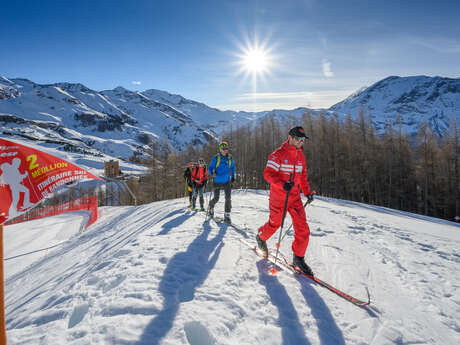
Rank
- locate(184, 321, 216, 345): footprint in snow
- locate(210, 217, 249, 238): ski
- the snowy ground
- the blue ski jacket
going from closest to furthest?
1. locate(184, 321, 216, 345): footprint in snow
2. the snowy ground
3. locate(210, 217, 249, 238): ski
4. the blue ski jacket

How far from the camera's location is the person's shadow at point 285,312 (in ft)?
7.06

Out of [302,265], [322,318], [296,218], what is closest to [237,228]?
[302,265]

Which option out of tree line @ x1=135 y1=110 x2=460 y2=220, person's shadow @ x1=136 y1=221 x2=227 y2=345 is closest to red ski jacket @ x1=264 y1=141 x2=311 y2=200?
person's shadow @ x1=136 y1=221 x2=227 y2=345

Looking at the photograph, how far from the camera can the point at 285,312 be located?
8.34 ft

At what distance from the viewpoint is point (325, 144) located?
1432 inches

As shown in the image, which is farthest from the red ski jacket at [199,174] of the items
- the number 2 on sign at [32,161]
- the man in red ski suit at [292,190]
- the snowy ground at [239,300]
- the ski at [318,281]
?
the man in red ski suit at [292,190]

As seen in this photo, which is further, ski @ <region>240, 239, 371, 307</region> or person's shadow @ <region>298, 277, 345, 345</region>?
ski @ <region>240, 239, 371, 307</region>

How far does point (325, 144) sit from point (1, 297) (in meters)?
39.3

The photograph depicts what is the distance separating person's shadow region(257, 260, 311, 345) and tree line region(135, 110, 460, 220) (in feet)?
107

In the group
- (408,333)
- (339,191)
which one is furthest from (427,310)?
(339,191)

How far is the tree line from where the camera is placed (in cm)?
2773

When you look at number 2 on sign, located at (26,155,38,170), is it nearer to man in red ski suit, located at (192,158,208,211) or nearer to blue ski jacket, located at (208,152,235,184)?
blue ski jacket, located at (208,152,235,184)

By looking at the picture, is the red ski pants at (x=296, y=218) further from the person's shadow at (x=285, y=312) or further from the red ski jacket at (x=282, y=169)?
the person's shadow at (x=285, y=312)

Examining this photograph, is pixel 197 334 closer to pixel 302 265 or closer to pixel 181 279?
pixel 181 279
